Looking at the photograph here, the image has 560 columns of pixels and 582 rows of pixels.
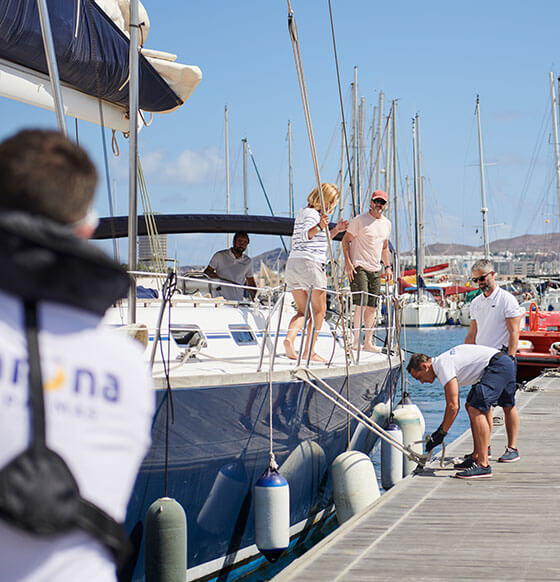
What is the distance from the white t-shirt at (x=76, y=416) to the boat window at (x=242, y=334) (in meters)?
5.03

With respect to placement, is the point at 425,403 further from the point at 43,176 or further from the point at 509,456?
the point at 43,176

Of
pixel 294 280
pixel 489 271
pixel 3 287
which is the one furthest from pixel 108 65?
pixel 3 287

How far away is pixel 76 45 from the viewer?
6801mm


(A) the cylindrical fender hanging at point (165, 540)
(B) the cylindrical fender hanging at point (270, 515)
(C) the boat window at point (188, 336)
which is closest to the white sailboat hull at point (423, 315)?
(C) the boat window at point (188, 336)

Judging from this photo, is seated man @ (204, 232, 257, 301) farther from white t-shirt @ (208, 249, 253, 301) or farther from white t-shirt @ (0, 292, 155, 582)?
white t-shirt @ (0, 292, 155, 582)

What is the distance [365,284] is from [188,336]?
8.89 ft

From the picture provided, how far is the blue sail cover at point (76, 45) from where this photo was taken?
6.12 metres

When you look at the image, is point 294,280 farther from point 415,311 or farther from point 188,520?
point 415,311

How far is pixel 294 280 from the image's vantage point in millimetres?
6766

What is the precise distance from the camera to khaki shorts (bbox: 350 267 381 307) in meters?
8.23

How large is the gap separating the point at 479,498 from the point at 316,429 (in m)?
1.43

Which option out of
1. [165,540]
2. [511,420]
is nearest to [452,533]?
[165,540]

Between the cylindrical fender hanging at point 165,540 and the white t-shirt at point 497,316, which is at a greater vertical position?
the white t-shirt at point 497,316

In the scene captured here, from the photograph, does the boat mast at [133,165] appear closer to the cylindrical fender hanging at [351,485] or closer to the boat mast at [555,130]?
the cylindrical fender hanging at [351,485]
